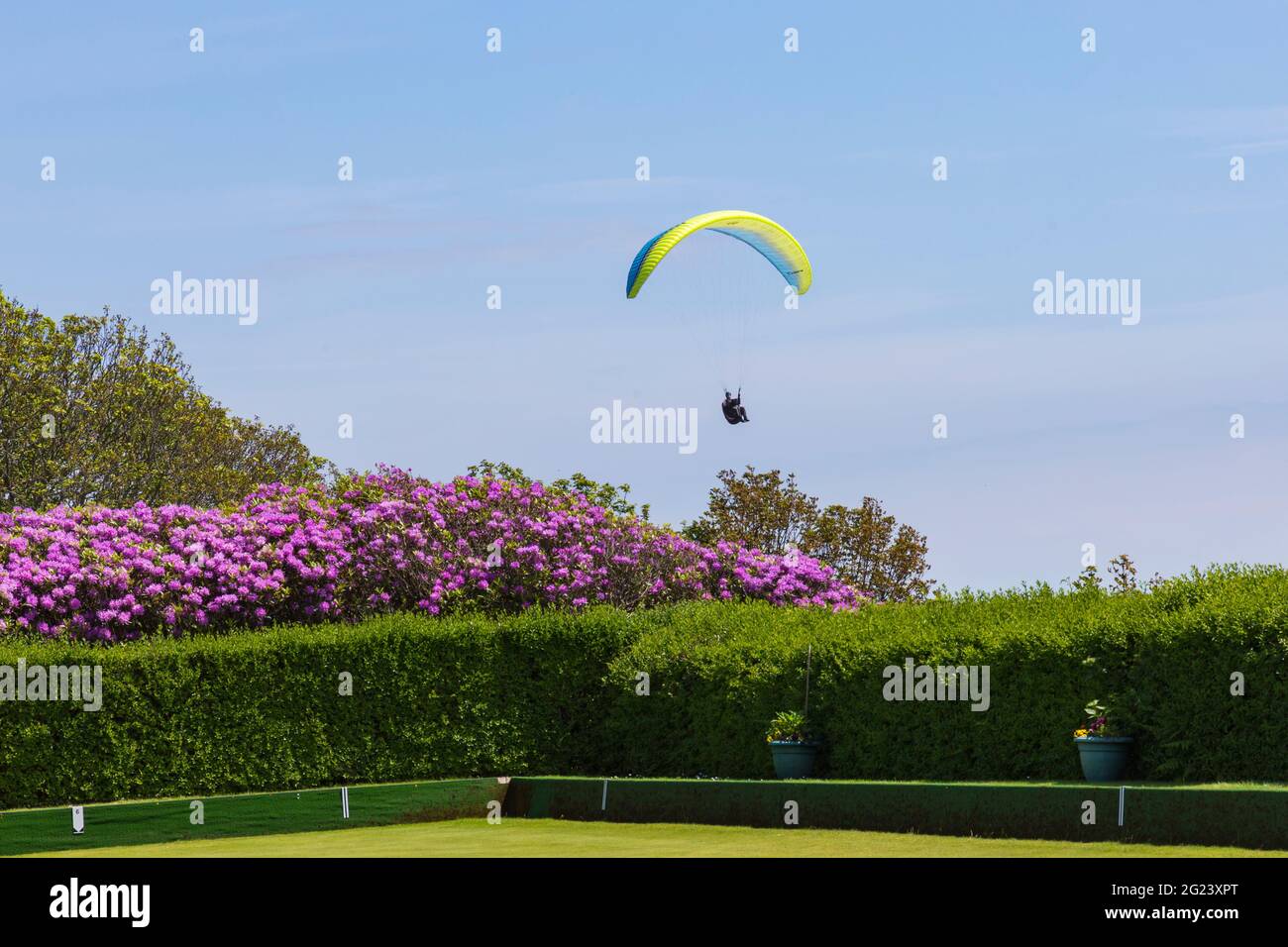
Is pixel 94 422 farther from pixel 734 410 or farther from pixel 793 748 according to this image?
pixel 793 748

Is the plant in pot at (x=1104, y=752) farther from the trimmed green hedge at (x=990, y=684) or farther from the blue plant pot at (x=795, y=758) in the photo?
the blue plant pot at (x=795, y=758)

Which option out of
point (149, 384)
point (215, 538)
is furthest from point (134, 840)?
point (149, 384)

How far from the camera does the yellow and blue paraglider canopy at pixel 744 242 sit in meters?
26.5

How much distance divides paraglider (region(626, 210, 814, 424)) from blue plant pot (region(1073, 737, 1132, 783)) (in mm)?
10177

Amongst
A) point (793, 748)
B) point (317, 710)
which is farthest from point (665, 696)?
point (317, 710)

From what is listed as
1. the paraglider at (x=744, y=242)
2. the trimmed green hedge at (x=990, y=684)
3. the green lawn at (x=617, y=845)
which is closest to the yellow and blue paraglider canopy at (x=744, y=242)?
the paraglider at (x=744, y=242)

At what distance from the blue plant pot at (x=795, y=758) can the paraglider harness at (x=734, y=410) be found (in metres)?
8.85

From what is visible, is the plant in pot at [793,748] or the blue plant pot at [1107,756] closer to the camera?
the blue plant pot at [1107,756]

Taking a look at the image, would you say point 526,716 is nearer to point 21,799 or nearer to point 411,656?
point 411,656

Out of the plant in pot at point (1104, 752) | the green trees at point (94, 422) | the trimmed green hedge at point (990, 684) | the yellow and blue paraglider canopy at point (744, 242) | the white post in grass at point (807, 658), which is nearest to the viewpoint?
the trimmed green hedge at point (990, 684)

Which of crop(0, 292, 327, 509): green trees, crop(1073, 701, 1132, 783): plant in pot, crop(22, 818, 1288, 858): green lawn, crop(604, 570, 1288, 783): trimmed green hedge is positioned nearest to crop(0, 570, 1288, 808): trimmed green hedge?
crop(604, 570, 1288, 783): trimmed green hedge

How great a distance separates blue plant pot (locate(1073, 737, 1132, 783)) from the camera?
789 inches

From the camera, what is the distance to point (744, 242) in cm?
2903

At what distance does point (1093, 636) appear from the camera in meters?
20.7
